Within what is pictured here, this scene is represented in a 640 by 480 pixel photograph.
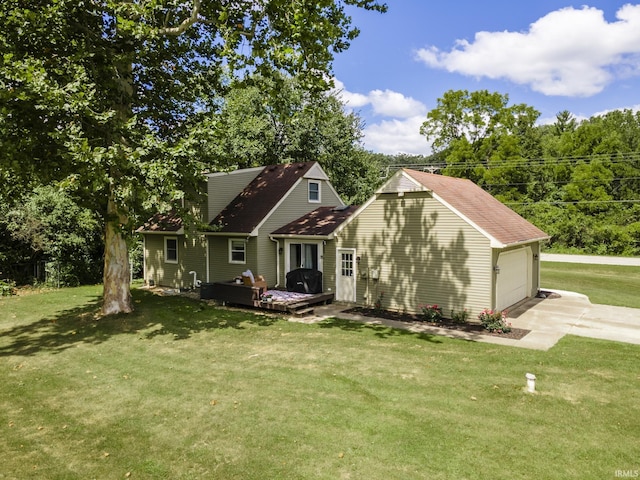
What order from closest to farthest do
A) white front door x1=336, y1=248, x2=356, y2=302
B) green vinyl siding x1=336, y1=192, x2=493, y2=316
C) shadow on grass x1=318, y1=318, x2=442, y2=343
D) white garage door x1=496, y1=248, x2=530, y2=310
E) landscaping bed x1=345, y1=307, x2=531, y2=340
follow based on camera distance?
shadow on grass x1=318, y1=318, x2=442, y2=343
landscaping bed x1=345, y1=307, x2=531, y2=340
green vinyl siding x1=336, y1=192, x2=493, y2=316
white garage door x1=496, y1=248, x2=530, y2=310
white front door x1=336, y1=248, x2=356, y2=302

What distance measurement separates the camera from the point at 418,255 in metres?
15.1

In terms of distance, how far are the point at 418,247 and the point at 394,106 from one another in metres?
40.1

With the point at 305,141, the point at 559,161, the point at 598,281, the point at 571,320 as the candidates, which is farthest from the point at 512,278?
the point at 559,161

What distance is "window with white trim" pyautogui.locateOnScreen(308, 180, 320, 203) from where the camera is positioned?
22.4m

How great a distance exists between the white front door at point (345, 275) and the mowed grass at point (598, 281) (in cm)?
1052

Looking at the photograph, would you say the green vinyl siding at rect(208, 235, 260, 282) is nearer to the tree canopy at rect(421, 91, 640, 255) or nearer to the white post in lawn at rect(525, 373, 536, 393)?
the white post in lawn at rect(525, 373, 536, 393)

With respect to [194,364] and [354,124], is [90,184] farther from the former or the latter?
[354,124]

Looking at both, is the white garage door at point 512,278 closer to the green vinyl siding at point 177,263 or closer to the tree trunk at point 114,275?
the tree trunk at point 114,275

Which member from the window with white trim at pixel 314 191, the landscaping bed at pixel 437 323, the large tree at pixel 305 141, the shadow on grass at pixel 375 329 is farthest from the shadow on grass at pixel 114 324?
the large tree at pixel 305 141

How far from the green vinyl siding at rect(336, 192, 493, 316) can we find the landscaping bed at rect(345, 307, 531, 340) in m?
0.45

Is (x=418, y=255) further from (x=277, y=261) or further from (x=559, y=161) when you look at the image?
(x=559, y=161)

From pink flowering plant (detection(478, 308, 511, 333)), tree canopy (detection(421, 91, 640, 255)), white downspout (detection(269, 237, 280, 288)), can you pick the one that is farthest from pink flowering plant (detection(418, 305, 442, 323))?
tree canopy (detection(421, 91, 640, 255))

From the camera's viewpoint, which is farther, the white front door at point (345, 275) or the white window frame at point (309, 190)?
the white window frame at point (309, 190)

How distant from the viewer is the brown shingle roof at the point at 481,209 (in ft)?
47.2
